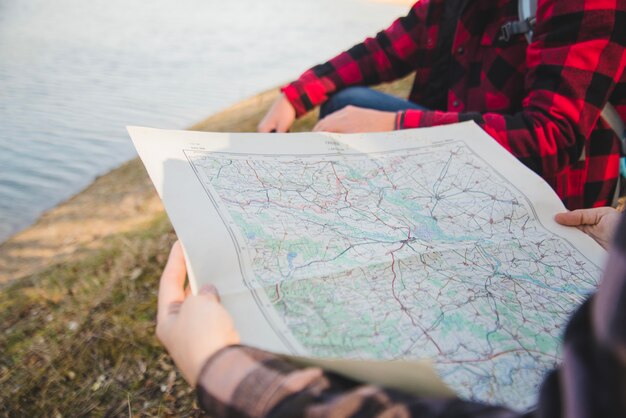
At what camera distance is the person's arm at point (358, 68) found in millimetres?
1589

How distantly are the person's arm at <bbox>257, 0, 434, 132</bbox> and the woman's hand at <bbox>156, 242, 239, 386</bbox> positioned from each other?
1010mm

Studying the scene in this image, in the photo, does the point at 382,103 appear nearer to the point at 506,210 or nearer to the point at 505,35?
the point at 505,35

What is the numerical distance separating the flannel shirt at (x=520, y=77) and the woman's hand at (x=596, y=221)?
287 mm

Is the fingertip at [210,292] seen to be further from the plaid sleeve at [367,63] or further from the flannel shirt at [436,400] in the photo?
the plaid sleeve at [367,63]

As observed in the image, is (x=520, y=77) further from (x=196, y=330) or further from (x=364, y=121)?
(x=196, y=330)

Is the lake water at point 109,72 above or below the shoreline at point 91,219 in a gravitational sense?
above

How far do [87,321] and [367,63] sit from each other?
4.10 ft

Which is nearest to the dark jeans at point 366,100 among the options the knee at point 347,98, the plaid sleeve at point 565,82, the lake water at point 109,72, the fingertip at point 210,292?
the knee at point 347,98

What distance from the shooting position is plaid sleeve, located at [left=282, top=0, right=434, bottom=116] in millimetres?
1605

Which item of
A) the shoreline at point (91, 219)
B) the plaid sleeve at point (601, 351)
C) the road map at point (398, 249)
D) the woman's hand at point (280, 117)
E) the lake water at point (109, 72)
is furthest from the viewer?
the lake water at point (109, 72)

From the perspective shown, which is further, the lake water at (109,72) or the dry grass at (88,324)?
the lake water at (109,72)

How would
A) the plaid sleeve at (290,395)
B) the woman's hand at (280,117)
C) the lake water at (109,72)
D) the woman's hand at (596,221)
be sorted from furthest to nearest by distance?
1. the lake water at (109,72)
2. the woman's hand at (280,117)
3. the woman's hand at (596,221)
4. the plaid sleeve at (290,395)

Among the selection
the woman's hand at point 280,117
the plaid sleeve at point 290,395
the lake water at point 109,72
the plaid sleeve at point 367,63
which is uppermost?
the plaid sleeve at point 367,63

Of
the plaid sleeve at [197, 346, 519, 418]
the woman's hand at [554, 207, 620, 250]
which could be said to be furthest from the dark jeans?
the plaid sleeve at [197, 346, 519, 418]
